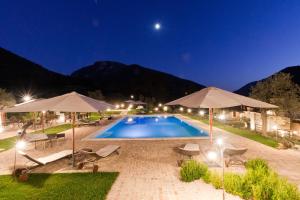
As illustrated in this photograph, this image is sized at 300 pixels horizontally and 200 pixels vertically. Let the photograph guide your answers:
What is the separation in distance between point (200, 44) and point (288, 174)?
86062mm

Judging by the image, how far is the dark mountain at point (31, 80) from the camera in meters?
81.9

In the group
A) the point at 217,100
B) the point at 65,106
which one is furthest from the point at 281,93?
the point at 65,106

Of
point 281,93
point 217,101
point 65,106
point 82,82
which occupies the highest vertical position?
point 82,82

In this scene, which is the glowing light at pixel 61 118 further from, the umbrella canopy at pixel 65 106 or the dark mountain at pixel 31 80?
the dark mountain at pixel 31 80

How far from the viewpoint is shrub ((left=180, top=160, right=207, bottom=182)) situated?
6789mm

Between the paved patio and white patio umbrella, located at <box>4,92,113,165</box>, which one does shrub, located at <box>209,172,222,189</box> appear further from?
white patio umbrella, located at <box>4,92,113,165</box>

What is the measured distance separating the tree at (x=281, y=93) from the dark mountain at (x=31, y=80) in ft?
233

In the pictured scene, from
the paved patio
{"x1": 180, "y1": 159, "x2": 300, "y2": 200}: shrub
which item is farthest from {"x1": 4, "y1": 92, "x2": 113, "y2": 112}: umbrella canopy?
{"x1": 180, "y1": 159, "x2": 300, "y2": 200}: shrub

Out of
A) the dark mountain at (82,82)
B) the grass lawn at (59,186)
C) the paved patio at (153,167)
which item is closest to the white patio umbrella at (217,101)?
the paved patio at (153,167)

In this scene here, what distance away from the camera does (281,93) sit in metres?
21.1

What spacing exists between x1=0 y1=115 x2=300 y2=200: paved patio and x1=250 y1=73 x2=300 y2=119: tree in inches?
334

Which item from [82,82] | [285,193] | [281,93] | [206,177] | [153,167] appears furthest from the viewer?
[82,82]

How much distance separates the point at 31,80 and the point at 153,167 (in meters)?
91.4

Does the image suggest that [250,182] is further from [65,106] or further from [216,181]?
[65,106]
